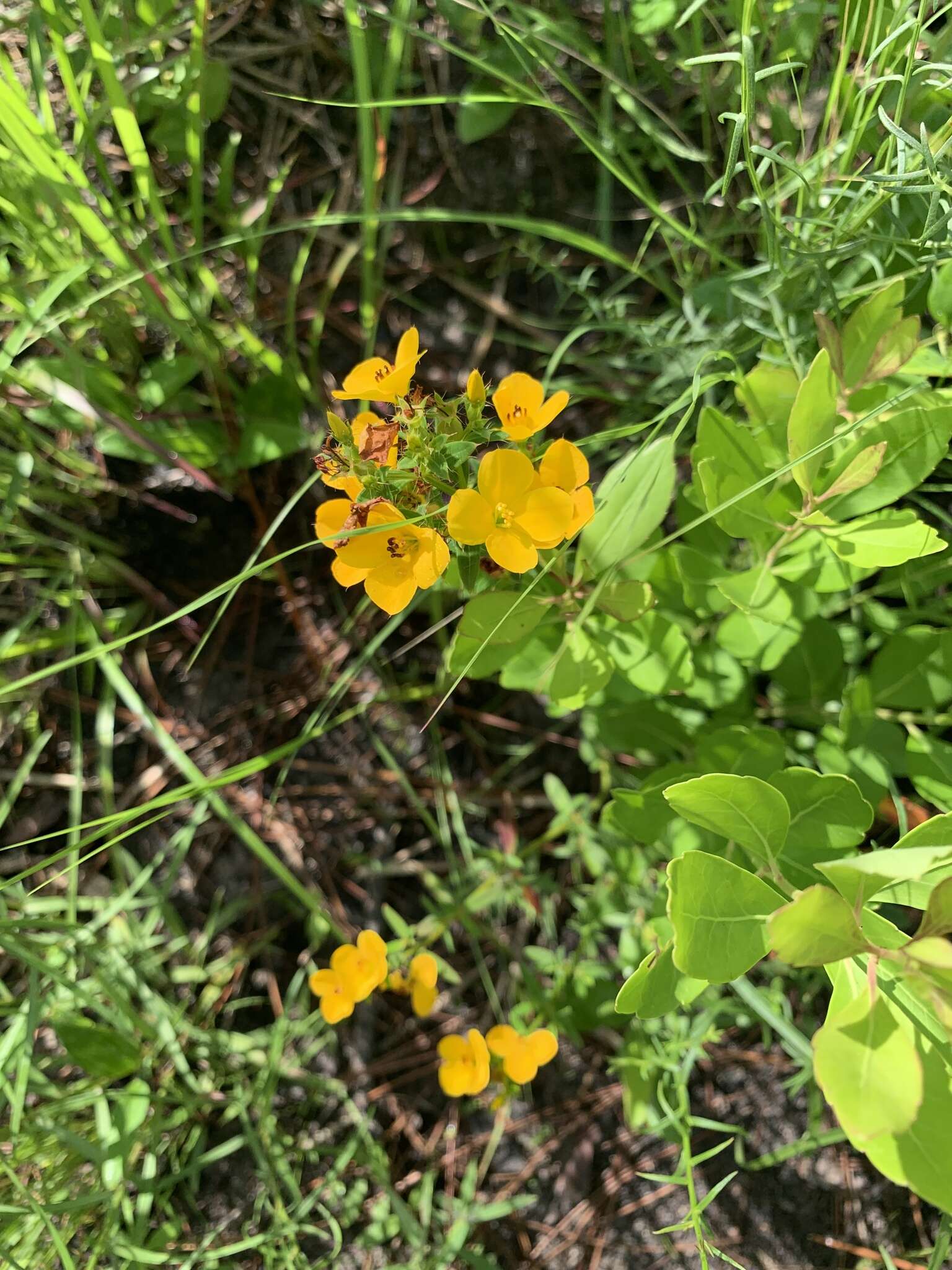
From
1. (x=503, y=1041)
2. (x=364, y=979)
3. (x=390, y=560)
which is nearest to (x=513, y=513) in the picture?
(x=390, y=560)

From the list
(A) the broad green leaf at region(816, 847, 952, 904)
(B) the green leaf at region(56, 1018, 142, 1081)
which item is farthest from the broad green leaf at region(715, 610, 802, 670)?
(B) the green leaf at region(56, 1018, 142, 1081)

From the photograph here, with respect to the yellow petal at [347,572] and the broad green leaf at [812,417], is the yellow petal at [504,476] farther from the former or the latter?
the broad green leaf at [812,417]

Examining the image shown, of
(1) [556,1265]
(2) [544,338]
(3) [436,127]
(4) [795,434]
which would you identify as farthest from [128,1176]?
(3) [436,127]

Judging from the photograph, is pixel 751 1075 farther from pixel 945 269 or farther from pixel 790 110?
pixel 790 110

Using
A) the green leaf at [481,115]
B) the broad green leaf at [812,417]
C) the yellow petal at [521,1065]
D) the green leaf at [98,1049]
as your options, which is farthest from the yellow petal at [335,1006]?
the green leaf at [481,115]

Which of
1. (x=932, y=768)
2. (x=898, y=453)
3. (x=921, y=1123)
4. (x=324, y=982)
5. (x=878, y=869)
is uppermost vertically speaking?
(x=898, y=453)

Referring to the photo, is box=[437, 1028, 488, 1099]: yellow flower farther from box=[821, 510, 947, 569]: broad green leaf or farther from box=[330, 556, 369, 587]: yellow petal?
box=[821, 510, 947, 569]: broad green leaf

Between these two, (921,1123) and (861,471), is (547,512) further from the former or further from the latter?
(921,1123)
